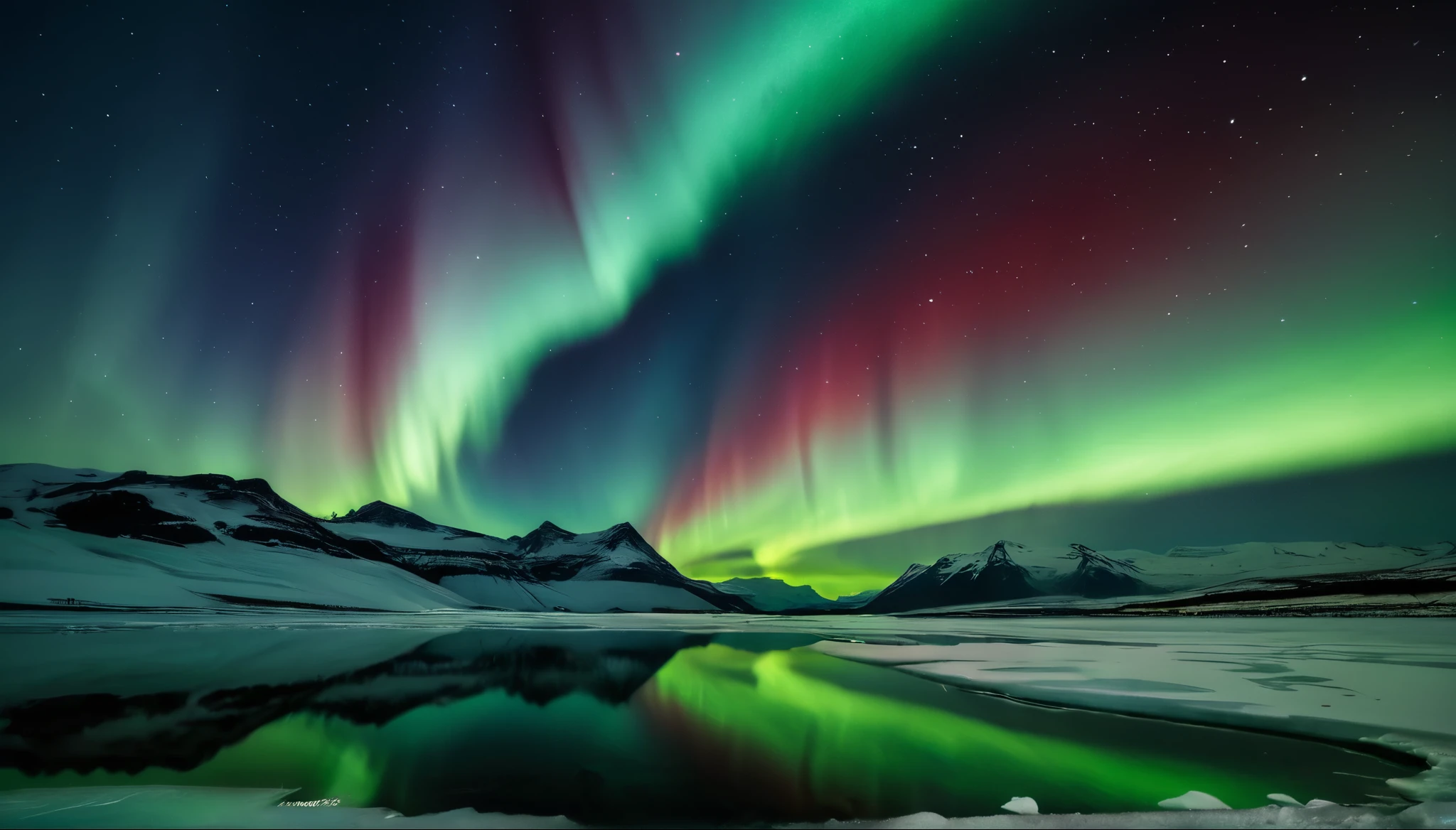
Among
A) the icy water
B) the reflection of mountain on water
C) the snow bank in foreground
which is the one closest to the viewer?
the snow bank in foreground

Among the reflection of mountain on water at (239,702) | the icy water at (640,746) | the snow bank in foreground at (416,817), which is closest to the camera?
the snow bank in foreground at (416,817)

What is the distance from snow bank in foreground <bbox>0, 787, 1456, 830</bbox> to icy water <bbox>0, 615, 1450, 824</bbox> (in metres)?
0.39

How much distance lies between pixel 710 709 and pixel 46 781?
→ 1144cm

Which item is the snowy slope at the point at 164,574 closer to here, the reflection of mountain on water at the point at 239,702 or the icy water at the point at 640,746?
the reflection of mountain on water at the point at 239,702

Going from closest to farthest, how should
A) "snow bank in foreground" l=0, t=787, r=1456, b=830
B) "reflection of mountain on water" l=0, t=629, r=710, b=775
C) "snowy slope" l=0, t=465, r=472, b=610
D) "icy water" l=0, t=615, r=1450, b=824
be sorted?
"snow bank in foreground" l=0, t=787, r=1456, b=830
"icy water" l=0, t=615, r=1450, b=824
"reflection of mountain on water" l=0, t=629, r=710, b=775
"snowy slope" l=0, t=465, r=472, b=610

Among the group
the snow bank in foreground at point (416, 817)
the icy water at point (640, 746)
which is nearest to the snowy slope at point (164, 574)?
the icy water at point (640, 746)

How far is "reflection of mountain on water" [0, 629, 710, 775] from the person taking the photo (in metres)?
10.0

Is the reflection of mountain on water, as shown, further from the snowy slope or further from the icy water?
the snowy slope

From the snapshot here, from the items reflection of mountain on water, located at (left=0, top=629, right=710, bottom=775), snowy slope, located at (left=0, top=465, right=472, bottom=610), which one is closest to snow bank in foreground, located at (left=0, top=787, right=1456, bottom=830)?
reflection of mountain on water, located at (left=0, top=629, right=710, bottom=775)

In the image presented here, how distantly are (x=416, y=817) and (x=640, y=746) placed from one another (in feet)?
14.8

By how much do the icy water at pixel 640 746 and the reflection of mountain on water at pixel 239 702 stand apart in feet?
0.31

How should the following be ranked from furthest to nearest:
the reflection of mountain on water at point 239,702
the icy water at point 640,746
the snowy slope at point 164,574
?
the snowy slope at point 164,574, the reflection of mountain on water at point 239,702, the icy water at point 640,746

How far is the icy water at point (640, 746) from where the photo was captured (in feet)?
27.5

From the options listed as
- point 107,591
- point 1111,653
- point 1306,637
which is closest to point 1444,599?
point 1306,637
